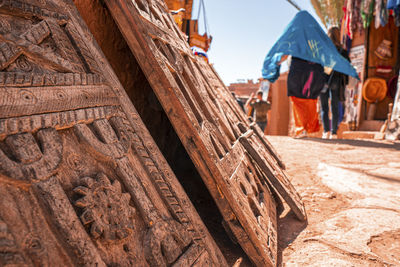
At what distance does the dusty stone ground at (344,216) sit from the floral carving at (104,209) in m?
0.92

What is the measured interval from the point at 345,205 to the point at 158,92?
178 cm

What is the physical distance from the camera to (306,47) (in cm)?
534

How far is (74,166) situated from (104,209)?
0.16 m

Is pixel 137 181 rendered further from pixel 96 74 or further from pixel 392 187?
pixel 392 187

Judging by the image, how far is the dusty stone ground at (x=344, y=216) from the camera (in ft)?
4.43

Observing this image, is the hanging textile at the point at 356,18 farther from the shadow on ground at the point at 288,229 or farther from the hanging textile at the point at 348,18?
the shadow on ground at the point at 288,229

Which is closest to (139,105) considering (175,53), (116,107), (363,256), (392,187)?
(175,53)

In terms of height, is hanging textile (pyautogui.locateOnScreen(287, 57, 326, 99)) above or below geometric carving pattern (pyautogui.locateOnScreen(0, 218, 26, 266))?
below

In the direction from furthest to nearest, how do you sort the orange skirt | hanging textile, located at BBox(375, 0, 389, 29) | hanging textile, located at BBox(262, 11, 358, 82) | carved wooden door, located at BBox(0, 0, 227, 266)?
1. hanging textile, located at BBox(375, 0, 389, 29)
2. the orange skirt
3. hanging textile, located at BBox(262, 11, 358, 82)
4. carved wooden door, located at BBox(0, 0, 227, 266)

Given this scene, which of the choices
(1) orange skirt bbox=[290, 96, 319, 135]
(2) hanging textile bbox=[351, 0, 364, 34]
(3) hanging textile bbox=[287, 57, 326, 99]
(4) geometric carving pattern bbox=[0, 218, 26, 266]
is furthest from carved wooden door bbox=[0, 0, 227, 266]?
(2) hanging textile bbox=[351, 0, 364, 34]

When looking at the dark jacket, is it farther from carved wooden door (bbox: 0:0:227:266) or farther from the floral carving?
the floral carving

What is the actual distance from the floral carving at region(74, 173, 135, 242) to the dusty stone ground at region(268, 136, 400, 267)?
3.03 feet

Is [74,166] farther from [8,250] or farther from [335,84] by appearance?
[335,84]

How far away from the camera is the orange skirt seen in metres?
6.34
